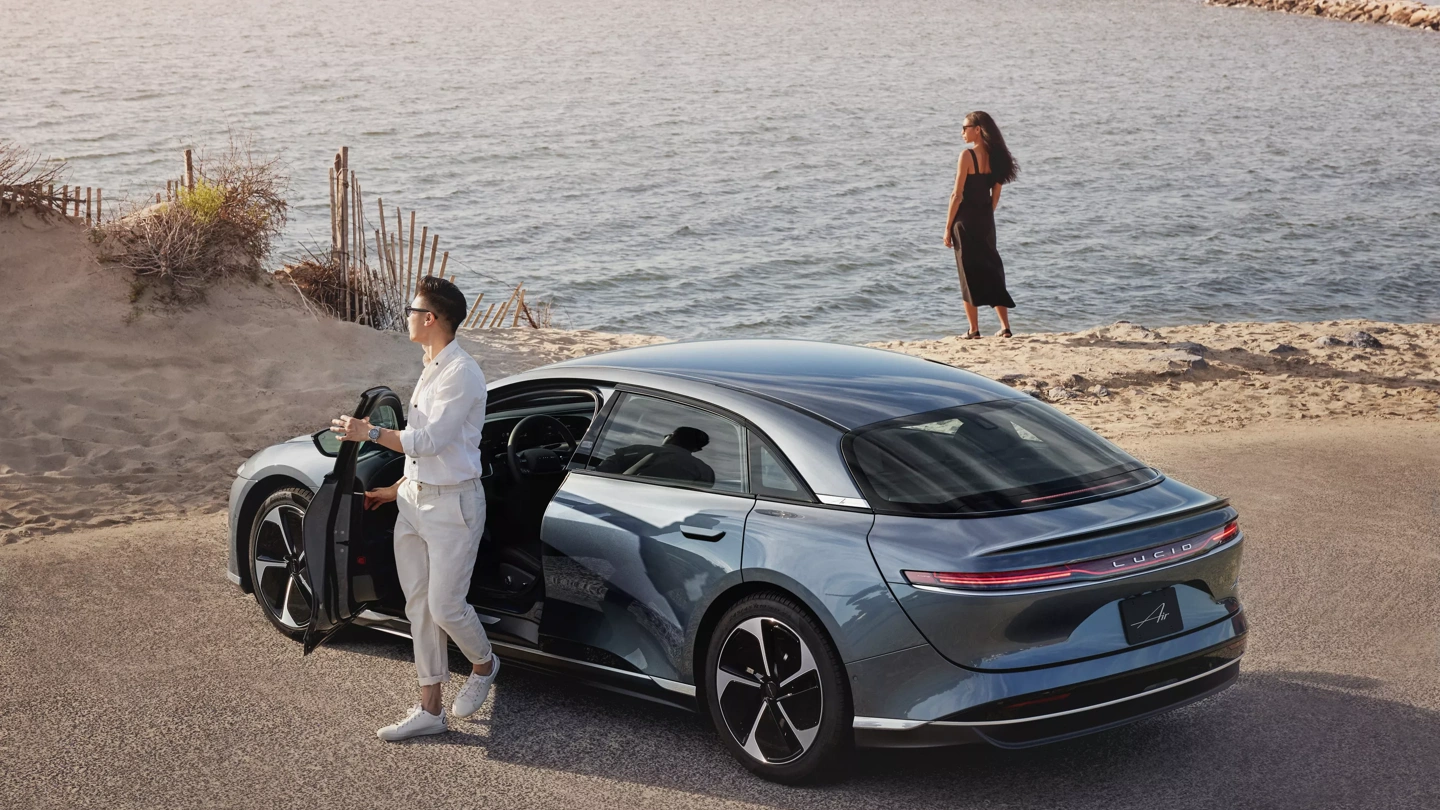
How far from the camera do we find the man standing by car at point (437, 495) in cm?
539

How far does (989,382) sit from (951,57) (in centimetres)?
5817

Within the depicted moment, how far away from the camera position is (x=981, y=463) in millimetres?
5207

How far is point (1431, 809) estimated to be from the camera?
16.6 feet

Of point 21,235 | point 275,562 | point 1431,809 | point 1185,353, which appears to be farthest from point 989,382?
point 21,235

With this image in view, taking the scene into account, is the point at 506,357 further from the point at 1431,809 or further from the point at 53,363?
the point at 1431,809

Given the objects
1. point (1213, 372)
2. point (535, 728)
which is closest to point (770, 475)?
point (535, 728)

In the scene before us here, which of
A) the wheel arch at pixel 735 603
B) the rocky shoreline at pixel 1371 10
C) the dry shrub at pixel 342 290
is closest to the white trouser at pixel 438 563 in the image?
the wheel arch at pixel 735 603

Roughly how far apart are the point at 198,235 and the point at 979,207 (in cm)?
754

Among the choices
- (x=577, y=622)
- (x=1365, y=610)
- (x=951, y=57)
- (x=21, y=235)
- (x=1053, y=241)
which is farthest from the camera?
(x=951, y=57)

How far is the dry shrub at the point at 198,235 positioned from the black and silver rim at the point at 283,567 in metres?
7.05

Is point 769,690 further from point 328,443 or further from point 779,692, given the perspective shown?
point 328,443

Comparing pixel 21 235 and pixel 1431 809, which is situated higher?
pixel 21 235

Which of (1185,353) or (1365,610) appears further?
(1185,353)

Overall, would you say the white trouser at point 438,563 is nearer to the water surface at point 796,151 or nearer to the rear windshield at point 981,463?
the rear windshield at point 981,463
